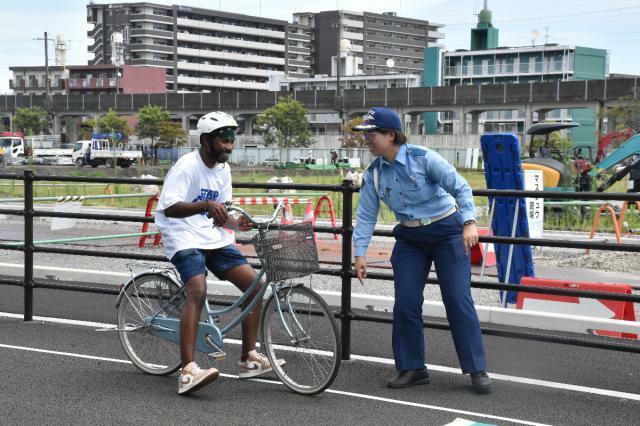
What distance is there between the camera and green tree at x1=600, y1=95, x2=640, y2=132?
6228 centimetres

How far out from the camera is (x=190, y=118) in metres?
101

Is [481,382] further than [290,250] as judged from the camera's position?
Yes

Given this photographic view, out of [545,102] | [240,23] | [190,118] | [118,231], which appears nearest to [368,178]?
[118,231]

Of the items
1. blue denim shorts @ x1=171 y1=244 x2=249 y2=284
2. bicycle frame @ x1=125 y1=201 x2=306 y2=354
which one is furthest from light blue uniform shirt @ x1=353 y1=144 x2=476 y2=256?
blue denim shorts @ x1=171 y1=244 x2=249 y2=284

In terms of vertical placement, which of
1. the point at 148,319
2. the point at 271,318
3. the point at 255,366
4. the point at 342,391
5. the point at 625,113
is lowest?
the point at 342,391

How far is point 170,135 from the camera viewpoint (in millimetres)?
81812

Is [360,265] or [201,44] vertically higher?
[201,44]

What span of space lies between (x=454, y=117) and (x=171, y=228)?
4309 inches

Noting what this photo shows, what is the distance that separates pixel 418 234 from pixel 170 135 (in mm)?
77432

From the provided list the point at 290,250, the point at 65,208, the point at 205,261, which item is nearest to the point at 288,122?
the point at 65,208

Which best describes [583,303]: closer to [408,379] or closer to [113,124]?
[408,379]

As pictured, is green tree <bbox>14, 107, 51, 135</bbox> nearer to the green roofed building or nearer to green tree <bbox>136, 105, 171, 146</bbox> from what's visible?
green tree <bbox>136, 105, 171, 146</bbox>

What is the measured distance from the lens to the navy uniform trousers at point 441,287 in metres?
5.95

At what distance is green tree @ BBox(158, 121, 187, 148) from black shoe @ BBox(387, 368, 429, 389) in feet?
253
